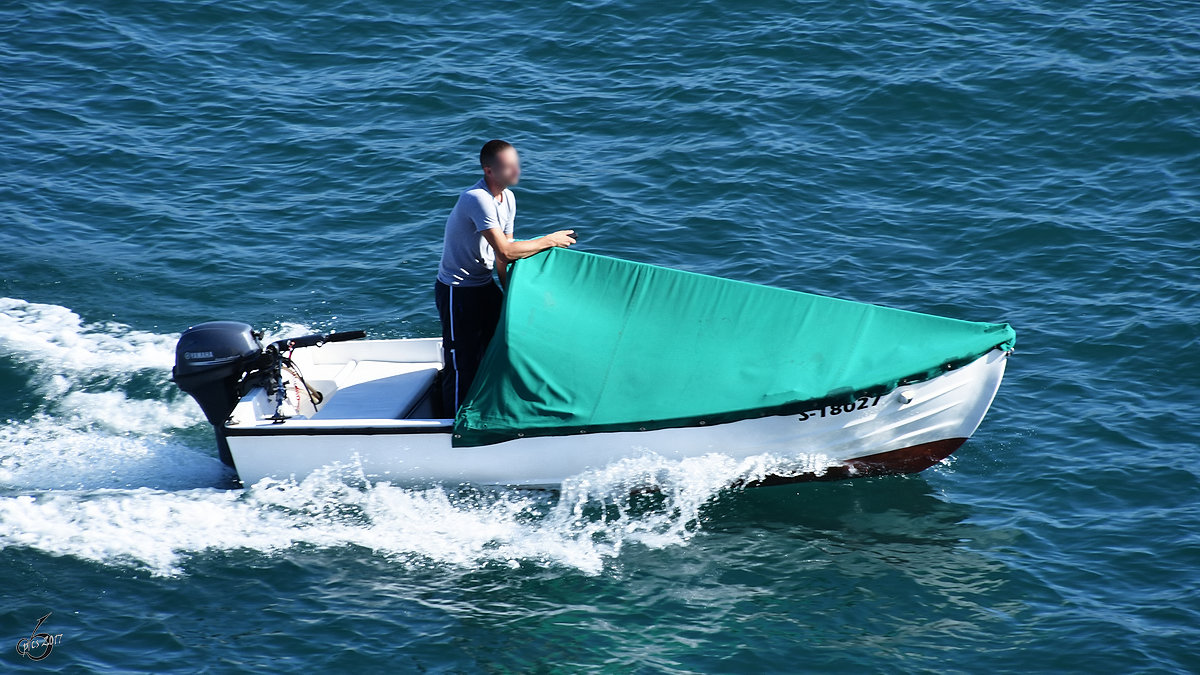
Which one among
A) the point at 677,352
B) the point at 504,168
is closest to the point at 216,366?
the point at 504,168

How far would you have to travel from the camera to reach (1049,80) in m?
15.7

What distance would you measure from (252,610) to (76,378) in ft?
12.6

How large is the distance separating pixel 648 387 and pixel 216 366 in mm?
3191

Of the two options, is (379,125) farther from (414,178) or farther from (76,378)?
→ (76,378)

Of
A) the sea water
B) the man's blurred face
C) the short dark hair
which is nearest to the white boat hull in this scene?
the sea water

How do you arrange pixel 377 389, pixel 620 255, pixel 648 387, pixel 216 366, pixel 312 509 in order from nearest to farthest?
pixel 648 387 → pixel 312 509 → pixel 216 366 → pixel 377 389 → pixel 620 255

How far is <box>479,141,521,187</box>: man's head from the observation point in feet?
27.2

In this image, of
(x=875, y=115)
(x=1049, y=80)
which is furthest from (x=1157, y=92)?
(x=875, y=115)

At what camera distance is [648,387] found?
27.6 feet

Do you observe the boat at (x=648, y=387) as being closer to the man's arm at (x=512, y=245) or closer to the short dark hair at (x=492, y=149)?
the man's arm at (x=512, y=245)

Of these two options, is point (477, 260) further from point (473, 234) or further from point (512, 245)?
point (512, 245)

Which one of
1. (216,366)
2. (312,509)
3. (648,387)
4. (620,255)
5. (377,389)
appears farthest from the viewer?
(620,255)

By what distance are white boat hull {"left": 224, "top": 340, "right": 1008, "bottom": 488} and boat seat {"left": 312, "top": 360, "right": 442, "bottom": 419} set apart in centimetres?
24

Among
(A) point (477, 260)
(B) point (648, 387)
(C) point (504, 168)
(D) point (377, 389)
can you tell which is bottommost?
(D) point (377, 389)
